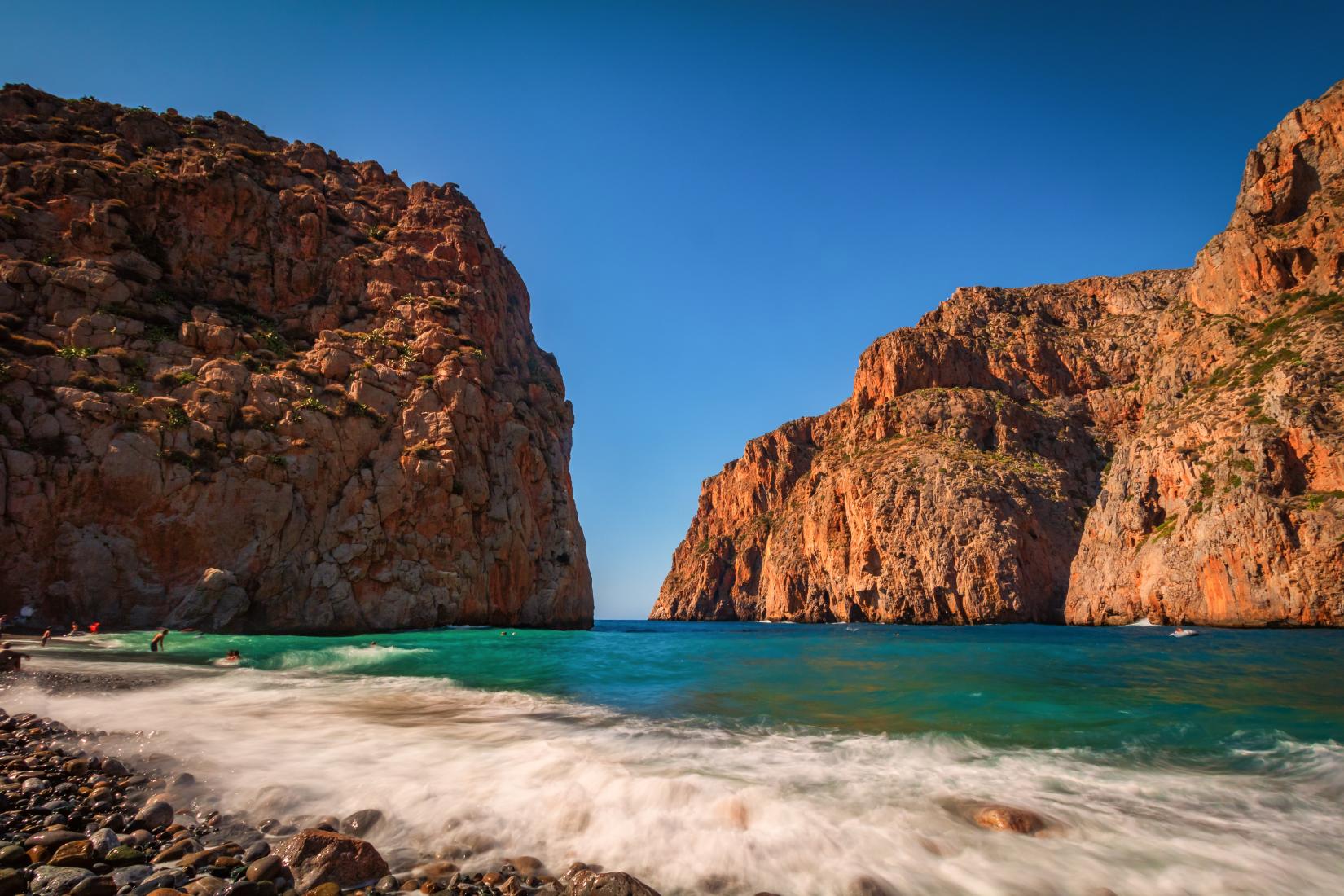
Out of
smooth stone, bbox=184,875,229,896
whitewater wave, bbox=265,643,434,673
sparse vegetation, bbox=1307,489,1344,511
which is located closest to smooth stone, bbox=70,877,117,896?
smooth stone, bbox=184,875,229,896

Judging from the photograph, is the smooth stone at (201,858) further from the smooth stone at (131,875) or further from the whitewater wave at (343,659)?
the whitewater wave at (343,659)

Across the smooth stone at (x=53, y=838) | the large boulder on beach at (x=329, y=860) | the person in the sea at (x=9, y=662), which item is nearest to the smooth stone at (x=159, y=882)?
the large boulder on beach at (x=329, y=860)

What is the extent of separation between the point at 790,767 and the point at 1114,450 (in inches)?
3595

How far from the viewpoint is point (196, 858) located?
15.9ft

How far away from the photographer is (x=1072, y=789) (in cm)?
724

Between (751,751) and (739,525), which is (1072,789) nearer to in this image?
(751,751)

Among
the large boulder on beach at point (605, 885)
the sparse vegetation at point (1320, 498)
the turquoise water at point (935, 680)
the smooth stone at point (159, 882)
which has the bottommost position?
the turquoise water at point (935, 680)

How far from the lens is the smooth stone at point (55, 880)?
13.6 ft

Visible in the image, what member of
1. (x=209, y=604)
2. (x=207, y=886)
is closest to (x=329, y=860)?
(x=207, y=886)

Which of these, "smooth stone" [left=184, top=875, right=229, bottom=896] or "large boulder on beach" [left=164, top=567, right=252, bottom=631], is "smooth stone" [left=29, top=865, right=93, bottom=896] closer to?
"smooth stone" [left=184, top=875, right=229, bottom=896]

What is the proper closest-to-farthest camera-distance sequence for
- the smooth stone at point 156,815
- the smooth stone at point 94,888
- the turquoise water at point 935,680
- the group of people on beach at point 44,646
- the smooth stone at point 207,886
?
the smooth stone at point 94,888
the smooth stone at point 207,886
the smooth stone at point 156,815
the turquoise water at point 935,680
the group of people on beach at point 44,646

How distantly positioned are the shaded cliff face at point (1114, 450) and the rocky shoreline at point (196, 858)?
51169 mm

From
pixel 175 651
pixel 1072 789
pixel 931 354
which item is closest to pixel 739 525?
pixel 931 354

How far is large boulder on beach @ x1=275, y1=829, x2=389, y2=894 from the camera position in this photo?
4.66 meters
